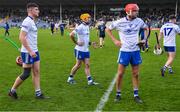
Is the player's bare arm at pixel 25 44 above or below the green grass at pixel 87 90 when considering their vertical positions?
above

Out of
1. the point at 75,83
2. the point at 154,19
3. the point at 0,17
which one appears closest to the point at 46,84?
the point at 75,83

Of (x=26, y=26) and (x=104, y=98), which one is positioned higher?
(x=26, y=26)

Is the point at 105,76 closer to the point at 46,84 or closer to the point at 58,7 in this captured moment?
the point at 46,84

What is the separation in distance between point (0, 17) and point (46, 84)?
67.6m

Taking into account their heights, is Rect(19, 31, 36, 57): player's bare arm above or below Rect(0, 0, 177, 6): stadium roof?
below

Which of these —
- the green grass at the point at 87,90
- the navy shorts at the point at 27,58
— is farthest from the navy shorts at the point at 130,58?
the navy shorts at the point at 27,58

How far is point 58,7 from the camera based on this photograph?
78188 millimetres

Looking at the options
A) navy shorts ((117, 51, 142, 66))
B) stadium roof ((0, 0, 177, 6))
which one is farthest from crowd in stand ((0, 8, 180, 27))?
navy shorts ((117, 51, 142, 66))

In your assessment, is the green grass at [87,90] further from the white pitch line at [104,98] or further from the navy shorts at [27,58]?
the navy shorts at [27,58]

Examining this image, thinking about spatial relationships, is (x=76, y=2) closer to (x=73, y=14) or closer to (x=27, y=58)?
(x=73, y=14)

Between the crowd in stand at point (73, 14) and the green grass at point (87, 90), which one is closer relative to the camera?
the green grass at point (87, 90)

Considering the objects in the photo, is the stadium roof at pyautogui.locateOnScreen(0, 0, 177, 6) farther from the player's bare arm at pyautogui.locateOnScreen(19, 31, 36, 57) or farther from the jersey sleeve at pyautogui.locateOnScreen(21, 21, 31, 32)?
the player's bare arm at pyautogui.locateOnScreen(19, 31, 36, 57)

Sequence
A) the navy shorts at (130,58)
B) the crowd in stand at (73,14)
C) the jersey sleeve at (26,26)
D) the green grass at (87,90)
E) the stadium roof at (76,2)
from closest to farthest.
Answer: the green grass at (87,90) → the jersey sleeve at (26,26) → the navy shorts at (130,58) → the stadium roof at (76,2) → the crowd in stand at (73,14)

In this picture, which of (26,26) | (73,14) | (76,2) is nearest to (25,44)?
(26,26)
